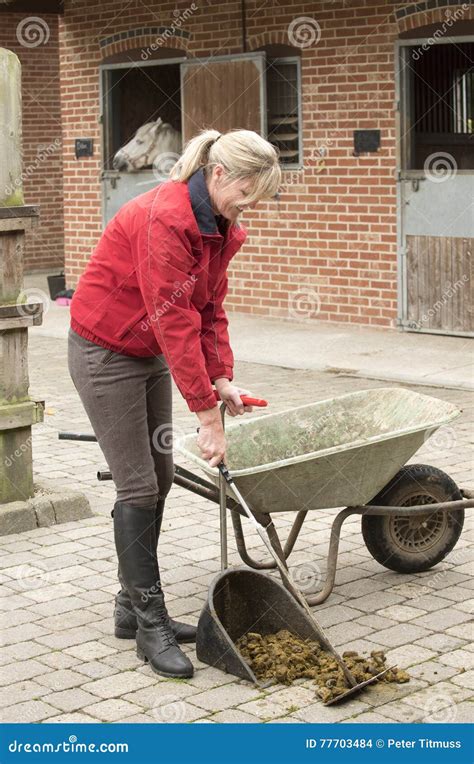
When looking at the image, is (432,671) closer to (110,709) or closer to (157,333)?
(110,709)

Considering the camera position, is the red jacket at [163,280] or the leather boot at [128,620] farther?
the leather boot at [128,620]

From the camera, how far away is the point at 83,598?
18.3 ft

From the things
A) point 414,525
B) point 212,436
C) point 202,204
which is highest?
point 202,204

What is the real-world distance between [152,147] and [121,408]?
9678 millimetres

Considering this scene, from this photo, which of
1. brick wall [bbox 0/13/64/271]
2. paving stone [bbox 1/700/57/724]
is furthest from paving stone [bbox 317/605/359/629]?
brick wall [bbox 0/13/64/271]

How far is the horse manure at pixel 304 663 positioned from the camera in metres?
4.52

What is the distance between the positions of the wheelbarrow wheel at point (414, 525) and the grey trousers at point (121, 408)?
1.19 meters

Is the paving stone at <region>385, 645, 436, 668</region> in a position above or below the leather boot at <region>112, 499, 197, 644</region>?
below

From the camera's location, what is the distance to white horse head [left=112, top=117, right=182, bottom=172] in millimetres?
14109

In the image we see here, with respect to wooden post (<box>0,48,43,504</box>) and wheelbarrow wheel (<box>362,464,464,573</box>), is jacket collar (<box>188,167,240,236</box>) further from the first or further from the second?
wooden post (<box>0,48,43,504</box>)

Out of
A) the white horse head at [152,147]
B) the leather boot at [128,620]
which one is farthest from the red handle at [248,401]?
the white horse head at [152,147]

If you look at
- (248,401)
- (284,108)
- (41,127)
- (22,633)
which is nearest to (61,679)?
(22,633)

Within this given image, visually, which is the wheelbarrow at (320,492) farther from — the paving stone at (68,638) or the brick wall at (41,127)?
the brick wall at (41,127)

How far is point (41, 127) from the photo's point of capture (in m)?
18.6
